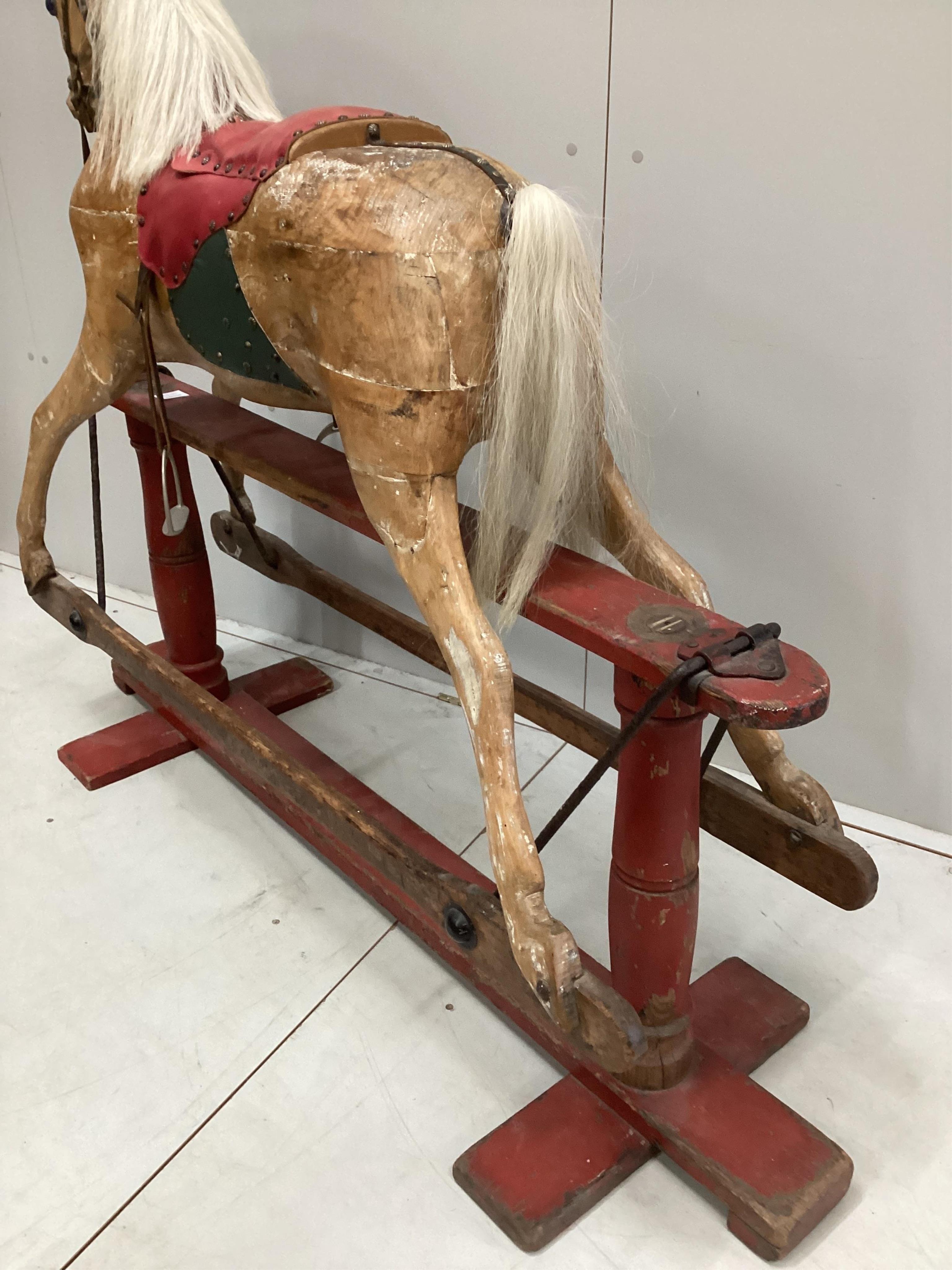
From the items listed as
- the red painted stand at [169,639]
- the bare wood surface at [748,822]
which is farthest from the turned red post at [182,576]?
the bare wood surface at [748,822]

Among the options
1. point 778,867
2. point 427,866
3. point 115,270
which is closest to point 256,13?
point 115,270

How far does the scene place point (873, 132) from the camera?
1499 mm

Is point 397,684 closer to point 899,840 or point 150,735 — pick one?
point 150,735

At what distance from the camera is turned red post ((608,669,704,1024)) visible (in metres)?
1.18

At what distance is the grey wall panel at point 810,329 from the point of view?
59.4 inches

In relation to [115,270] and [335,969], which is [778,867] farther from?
[115,270]

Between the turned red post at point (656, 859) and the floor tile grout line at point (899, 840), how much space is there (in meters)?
0.70

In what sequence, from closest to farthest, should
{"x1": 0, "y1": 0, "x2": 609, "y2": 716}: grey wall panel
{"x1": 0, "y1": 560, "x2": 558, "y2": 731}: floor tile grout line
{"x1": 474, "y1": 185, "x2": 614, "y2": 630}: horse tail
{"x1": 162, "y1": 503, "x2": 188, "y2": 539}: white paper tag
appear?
{"x1": 474, "y1": 185, "x2": 614, "y2": 630}: horse tail, {"x1": 162, "y1": 503, "x2": 188, "y2": 539}: white paper tag, {"x1": 0, "y1": 0, "x2": 609, "y2": 716}: grey wall panel, {"x1": 0, "y1": 560, "x2": 558, "y2": 731}: floor tile grout line

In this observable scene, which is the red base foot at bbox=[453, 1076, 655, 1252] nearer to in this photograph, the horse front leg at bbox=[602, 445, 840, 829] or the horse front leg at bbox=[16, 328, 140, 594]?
→ the horse front leg at bbox=[602, 445, 840, 829]

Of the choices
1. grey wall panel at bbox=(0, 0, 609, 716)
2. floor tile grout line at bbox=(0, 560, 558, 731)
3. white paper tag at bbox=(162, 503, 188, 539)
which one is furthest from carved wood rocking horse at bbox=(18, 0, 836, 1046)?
floor tile grout line at bbox=(0, 560, 558, 731)

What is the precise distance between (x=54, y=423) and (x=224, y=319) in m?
0.56

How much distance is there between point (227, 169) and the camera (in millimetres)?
1352

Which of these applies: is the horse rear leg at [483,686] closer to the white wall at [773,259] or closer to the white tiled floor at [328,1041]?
the white tiled floor at [328,1041]

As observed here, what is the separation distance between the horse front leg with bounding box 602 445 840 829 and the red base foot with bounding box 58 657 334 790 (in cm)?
105
